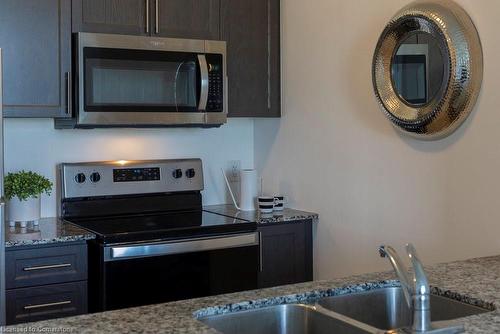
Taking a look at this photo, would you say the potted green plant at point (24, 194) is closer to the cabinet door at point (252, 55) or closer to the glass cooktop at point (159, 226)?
the glass cooktop at point (159, 226)

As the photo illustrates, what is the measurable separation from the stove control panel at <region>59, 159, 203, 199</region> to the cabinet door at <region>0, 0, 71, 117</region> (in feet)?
1.31

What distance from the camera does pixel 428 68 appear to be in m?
2.65

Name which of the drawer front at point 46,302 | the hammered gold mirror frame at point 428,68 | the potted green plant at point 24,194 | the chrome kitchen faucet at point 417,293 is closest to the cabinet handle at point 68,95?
the potted green plant at point 24,194

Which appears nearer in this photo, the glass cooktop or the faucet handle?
the faucet handle

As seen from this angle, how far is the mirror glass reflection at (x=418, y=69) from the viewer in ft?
8.59

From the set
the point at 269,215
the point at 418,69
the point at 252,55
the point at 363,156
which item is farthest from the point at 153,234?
the point at 418,69

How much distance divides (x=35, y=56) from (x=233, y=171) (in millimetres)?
1350

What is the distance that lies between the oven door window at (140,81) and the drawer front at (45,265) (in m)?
0.68

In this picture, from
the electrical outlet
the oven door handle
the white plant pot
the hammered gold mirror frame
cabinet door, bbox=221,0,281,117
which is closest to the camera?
the hammered gold mirror frame

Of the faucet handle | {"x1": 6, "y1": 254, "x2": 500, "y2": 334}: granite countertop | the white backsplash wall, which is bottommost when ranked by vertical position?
{"x1": 6, "y1": 254, "x2": 500, "y2": 334}: granite countertop

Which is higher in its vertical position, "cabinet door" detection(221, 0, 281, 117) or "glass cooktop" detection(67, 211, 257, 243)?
"cabinet door" detection(221, 0, 281, 117)

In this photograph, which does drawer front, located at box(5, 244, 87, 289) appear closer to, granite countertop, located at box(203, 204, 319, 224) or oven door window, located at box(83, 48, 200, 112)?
oven door window, located at box(83, 48, 200, 112)

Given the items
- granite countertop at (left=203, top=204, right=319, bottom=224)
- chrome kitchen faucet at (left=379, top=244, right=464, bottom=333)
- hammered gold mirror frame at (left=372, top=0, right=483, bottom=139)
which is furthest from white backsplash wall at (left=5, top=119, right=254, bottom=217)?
chrome kitchen faucet at (left=379, top=244, right=464, bottom=333)

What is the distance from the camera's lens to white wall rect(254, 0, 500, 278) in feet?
8.35
